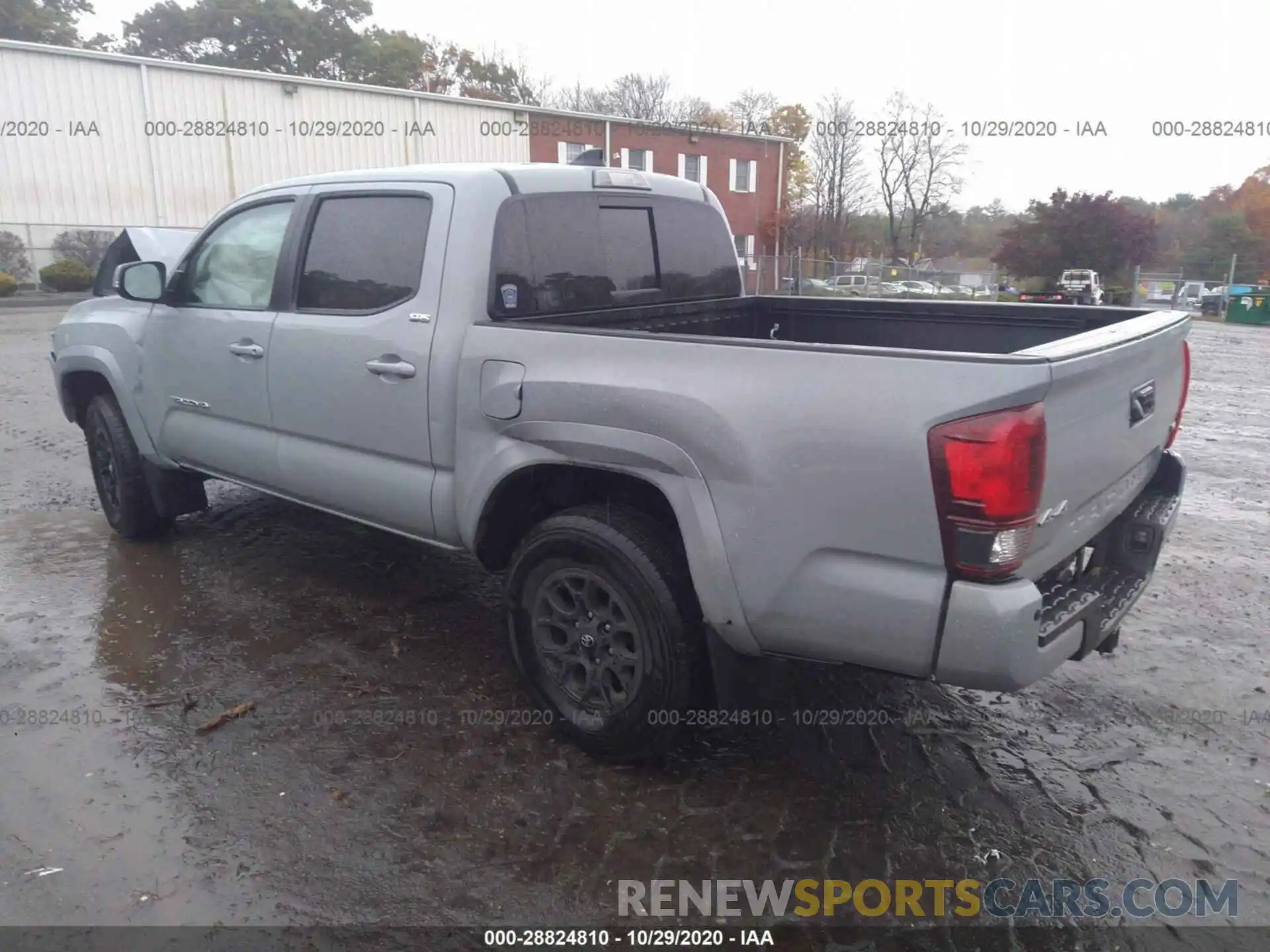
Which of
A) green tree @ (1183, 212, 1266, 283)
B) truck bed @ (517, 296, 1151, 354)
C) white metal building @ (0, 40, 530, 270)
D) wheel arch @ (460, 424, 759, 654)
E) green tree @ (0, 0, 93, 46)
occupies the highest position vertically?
green tree @ (0, 0, 93, 46)

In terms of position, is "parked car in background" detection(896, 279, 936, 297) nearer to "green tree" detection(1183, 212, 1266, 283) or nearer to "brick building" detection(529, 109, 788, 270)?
"brick building" detection(529, 109, 788, 270)

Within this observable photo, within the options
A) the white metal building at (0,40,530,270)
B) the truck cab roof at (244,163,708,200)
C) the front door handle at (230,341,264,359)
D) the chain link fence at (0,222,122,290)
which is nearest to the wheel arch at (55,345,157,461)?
the front door handle at (230,341,264,359)

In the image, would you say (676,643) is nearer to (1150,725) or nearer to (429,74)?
(1150,725)

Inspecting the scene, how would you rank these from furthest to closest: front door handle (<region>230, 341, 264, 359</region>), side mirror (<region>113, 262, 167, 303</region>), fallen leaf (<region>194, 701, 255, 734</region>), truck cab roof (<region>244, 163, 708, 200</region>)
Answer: side mirror (<region>113, 262, 167, 303</region>), front door handle (<region>230, 341, 264, 359</region>), truck cab roof (<region>244, 163, 708, 200</region>), fallen leaf (<region>194, 701, 255, 734</region>)

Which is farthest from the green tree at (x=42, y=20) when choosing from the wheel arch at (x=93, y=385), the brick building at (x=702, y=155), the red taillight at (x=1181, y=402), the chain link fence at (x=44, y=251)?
the red taillight at (x=1181, y=402)

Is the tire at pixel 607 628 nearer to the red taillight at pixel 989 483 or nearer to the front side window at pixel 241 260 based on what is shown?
the red taillight at pixel 989 483

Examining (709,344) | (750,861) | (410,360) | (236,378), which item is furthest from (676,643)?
(236,378)

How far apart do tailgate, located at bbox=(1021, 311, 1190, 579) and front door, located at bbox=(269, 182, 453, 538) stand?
223 cm

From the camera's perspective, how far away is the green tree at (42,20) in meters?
38.5

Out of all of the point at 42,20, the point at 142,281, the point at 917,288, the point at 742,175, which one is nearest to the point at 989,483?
the point at 142,281

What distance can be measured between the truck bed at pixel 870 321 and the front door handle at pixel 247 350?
1470 mm

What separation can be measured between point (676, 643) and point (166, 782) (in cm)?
183

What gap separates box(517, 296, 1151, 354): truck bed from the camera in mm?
3771

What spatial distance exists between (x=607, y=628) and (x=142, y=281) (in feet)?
10.9
